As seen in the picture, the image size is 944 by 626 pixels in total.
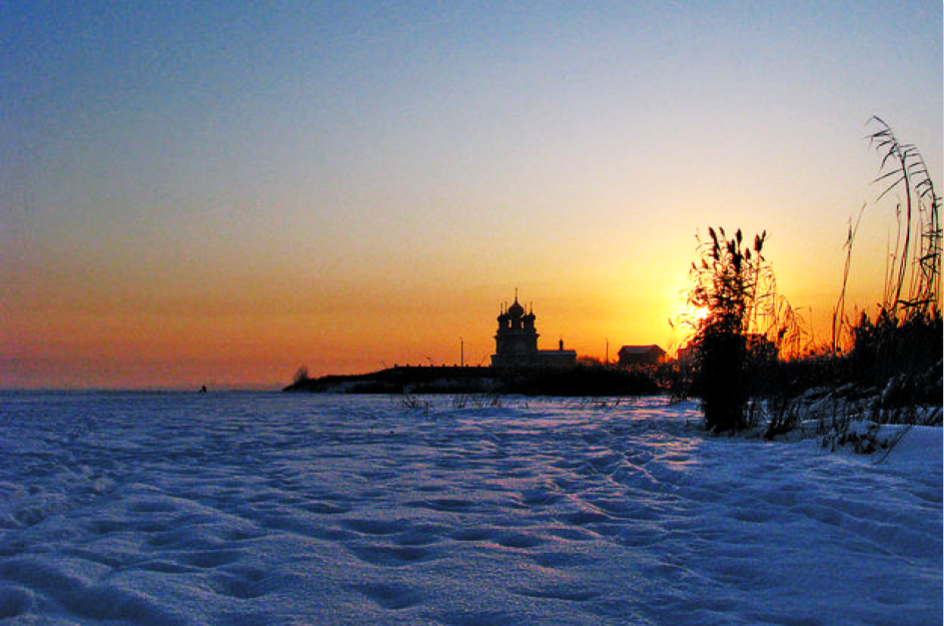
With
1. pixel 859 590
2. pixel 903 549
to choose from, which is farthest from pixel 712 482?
pixel 859 590

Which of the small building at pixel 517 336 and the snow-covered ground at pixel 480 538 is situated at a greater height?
the small building at pixel 517 336

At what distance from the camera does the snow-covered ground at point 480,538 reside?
252 cm

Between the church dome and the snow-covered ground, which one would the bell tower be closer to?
the church dome

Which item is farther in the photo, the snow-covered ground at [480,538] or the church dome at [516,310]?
the church dome at [516,310]

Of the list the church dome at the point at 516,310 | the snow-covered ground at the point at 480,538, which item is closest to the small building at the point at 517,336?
the church dome at the point at 516,310

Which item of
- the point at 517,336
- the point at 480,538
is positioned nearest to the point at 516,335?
the point at 517,336

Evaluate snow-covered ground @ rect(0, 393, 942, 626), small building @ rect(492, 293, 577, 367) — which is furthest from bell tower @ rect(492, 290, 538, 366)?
snow-covered ground @ rect(0, 393, 942, 626)

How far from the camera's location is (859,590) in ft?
8.06

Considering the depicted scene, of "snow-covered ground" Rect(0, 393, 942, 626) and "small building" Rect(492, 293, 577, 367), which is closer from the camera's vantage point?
"snow-covered ground" Rect(0, 393, 942, 626)

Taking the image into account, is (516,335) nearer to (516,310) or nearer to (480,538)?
(516,310)

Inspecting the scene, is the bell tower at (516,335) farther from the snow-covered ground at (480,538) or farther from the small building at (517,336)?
the snow-covered ground at (480,538)

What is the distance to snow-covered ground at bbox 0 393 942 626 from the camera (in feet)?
8.25

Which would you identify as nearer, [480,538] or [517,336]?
[480,538]

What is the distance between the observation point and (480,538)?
141 inches
